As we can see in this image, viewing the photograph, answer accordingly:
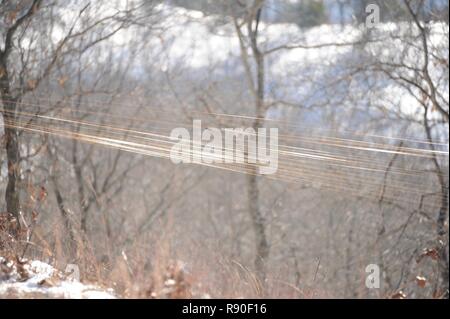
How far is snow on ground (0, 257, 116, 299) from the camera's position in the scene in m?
4.30

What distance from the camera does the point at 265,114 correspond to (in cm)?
1625

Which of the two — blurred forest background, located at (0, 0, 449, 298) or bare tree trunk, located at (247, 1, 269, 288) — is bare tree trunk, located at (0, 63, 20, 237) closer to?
blurred forest background, located at (0, 0, 449, 298)

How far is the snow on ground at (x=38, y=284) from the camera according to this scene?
14.1 ft

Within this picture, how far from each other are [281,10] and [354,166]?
3.71 meters

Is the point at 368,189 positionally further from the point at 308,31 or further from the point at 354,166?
the point at 308,31

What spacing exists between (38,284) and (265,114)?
1202cm

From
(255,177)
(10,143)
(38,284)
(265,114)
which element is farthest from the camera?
(265,114)

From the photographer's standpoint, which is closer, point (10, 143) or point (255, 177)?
point (10, 143)

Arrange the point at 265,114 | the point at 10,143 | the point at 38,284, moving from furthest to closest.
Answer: the point at 265,114, the point at 10,143, the point at 38,284

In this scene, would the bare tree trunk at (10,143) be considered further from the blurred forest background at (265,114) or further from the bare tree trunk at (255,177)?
the bare tree trunk at (255,177)

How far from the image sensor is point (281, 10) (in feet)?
49.7

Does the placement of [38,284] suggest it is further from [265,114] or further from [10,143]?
[265,114]

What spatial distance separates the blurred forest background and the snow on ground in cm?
91

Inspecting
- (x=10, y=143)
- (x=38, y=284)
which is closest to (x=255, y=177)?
(x=10, y=143)
